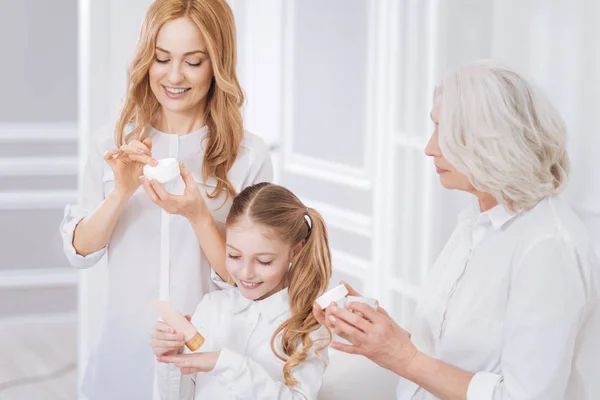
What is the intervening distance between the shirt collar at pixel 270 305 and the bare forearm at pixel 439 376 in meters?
0.33

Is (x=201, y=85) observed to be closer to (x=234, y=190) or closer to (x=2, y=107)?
(x=234, y=190)

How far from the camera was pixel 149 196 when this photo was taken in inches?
75.6

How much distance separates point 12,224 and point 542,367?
11.7ft

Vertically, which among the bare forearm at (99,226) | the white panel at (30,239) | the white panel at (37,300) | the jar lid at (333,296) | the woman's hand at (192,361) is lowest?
the white panel at (37,300)

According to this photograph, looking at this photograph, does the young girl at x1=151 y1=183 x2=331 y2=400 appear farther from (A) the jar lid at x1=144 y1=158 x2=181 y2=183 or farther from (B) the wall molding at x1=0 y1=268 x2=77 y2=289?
(B) the wall molding at x1=0 y1=268 x2=77 y2=289

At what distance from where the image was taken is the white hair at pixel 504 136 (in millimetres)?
1585

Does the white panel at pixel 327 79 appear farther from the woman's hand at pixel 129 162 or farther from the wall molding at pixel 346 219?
the woman's hand at pixel 129 162

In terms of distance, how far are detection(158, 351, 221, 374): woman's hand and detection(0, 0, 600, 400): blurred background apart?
886 millimetres

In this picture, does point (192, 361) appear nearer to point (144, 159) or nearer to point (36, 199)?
point (144, 159)

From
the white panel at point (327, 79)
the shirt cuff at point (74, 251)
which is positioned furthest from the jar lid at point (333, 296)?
the white panel at point (327, 79)

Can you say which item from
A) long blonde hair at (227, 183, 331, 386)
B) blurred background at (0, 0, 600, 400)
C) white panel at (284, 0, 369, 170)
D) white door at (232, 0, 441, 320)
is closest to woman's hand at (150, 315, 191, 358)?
long blonde hair at (227, 183, 331, 386)

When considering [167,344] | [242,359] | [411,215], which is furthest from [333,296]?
[411,215]

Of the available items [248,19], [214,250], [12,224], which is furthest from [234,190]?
[12,224]

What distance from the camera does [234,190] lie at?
6.57 feet
